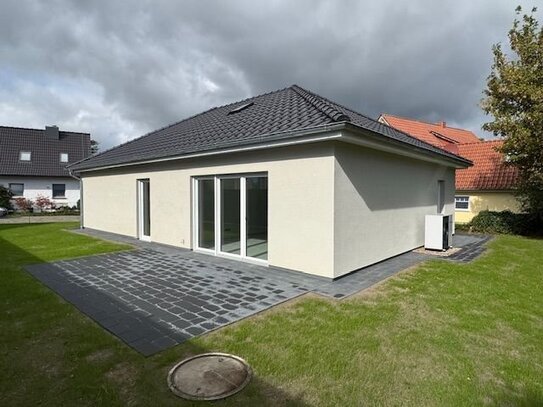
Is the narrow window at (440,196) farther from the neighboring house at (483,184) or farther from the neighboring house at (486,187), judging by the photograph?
the neighboring house at (486,187)

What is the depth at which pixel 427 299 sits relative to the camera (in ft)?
17.7

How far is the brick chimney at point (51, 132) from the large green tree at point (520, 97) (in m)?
36.6

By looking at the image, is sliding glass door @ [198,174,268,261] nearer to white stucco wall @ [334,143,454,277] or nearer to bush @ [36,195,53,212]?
white stucco wall @ [334,143,454,277]

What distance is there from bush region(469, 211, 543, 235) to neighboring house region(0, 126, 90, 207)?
106 feet

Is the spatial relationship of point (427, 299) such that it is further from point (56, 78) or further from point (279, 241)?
point (56, 78)

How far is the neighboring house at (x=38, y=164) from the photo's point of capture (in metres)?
29.2

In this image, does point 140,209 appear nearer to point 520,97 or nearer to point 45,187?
point 520,97

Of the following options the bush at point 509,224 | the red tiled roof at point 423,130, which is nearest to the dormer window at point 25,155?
the red tiled roof at point 423,130

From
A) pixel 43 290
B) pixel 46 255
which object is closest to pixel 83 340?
pixel 43 290

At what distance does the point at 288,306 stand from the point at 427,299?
2362mm

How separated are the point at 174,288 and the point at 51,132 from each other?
115ft

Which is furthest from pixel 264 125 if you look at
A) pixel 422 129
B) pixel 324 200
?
pixel 422 129

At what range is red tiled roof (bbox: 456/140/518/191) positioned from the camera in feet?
57.6

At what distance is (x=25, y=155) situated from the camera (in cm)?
3056
